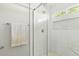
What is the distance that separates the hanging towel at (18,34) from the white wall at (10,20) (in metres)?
0.04

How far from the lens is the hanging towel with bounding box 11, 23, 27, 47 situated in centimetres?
129

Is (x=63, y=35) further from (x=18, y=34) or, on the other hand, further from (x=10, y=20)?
(x=10, y=20)

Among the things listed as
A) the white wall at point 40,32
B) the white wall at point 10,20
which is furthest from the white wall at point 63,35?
the white wall at point 10,20

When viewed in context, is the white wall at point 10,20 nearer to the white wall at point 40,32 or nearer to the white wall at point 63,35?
the white wall at point 40,32

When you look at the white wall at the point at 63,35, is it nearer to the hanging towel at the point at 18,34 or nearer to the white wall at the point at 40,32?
the white wall at the point at 40,32

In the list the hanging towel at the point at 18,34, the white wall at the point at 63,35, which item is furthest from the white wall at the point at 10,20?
the white wall at the point at 63,35

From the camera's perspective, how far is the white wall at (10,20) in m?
1.27

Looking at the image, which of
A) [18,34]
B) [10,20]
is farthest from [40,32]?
[10,20]

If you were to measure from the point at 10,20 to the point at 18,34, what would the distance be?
19cm

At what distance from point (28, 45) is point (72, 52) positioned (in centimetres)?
53

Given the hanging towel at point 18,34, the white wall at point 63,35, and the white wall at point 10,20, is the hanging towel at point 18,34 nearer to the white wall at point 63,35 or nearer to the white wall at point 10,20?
the white wall at point 10,20

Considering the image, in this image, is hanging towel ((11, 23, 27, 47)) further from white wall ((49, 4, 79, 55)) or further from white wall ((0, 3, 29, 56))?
white wall ((49, 4, 79, 55))

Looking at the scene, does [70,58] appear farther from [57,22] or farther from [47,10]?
[47,10]

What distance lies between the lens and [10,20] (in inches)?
51.1
